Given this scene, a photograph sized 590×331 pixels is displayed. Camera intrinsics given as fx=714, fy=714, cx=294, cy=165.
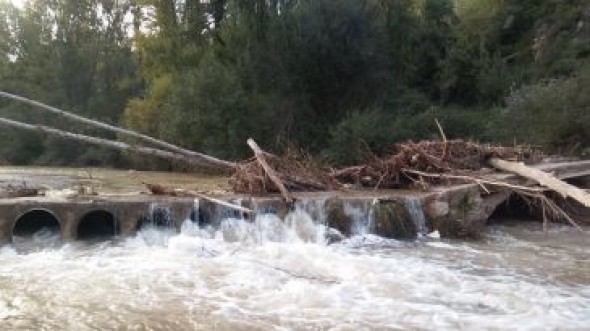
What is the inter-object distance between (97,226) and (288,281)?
17.9ft

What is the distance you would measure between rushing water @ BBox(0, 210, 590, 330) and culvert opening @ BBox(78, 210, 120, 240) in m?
0.58

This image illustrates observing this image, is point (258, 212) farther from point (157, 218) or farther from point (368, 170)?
point (368, 170)

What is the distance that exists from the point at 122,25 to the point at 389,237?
38.5m

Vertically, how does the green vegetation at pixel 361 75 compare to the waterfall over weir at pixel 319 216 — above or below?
above

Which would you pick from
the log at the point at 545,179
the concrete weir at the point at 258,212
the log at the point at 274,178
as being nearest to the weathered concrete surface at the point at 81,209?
the concrete weir at the point at 258,212

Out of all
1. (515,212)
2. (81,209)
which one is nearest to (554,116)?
(515,212)

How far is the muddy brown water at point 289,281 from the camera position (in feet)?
26.5

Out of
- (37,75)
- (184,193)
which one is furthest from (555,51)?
(37,75)

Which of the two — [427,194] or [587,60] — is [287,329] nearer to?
[427,194]

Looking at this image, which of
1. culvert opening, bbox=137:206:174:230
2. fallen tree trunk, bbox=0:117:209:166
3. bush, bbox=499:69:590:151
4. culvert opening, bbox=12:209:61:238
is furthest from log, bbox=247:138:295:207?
bush, bbox=499:69:590:151

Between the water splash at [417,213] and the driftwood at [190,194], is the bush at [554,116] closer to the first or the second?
the water splash at [417,213]

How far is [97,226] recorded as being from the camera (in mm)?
13805

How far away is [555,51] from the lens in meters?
28.0

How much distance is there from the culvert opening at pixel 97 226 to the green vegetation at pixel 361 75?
32.4 feet
